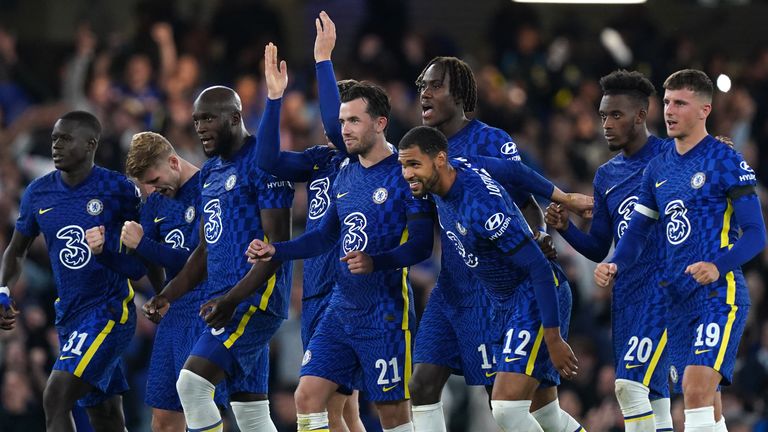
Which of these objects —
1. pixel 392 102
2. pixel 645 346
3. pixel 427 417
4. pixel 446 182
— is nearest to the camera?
pixel 446 182

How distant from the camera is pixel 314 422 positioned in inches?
342

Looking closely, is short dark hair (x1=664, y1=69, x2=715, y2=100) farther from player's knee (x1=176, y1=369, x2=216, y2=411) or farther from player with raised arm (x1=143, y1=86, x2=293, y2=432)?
player's knee (x1=176, y1=369, x2=216, y2=411)

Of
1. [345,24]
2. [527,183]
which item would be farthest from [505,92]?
[527,183]

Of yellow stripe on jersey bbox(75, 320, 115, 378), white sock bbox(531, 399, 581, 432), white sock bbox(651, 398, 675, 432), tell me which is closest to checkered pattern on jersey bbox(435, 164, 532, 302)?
white sock bbox(531, 399, 581, 432)

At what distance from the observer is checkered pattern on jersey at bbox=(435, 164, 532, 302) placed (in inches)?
324

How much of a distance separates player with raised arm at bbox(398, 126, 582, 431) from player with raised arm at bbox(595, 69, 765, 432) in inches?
16.7

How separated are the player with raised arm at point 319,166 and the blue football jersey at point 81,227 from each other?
4.23 feet

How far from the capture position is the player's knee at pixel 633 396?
902 centimetres

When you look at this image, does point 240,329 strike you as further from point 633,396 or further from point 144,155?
point 633,396

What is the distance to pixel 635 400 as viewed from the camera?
356 inches

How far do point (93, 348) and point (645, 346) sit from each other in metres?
3.61

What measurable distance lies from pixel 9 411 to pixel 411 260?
18.2 feet

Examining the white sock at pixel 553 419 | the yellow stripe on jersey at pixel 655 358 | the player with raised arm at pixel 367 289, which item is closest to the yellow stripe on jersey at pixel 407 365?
the player with raised arm at pixel 367 289

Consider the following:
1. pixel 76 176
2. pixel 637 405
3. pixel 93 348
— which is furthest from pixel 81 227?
pixel 637 405
